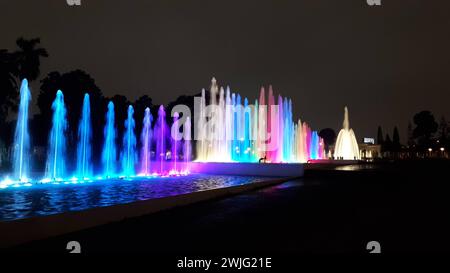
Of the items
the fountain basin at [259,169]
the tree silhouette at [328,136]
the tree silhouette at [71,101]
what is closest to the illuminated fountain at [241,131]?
the fountain basin at [259,169]

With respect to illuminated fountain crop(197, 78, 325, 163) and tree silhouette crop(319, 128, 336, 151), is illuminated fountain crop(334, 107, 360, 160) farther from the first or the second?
tree silhouette crop(319, 128, 336, 151)

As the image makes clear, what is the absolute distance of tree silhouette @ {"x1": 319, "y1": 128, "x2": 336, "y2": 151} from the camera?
11369 cm

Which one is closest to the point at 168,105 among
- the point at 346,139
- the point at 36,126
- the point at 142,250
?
the point at 36,126

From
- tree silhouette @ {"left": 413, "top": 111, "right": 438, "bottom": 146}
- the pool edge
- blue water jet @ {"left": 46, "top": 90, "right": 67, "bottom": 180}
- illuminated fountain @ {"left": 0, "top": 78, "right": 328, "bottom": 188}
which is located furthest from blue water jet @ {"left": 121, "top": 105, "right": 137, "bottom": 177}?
tree silhouette @ {"left": 413, "top": 111, "right": 438, "bottom": 146}

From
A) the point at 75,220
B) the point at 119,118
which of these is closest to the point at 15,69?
the point at 119,118

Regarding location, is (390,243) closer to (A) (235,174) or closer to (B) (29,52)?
(A) (235,174)

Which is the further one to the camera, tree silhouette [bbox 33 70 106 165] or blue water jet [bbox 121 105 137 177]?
tree silhouette [bbox 33 70 106 165]

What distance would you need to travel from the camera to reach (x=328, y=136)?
115 metres

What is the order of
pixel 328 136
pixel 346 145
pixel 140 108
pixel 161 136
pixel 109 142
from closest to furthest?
pixel 109 142 < pixel 161 136 < pixel 140 108 < pixel 346 145 < pixel 328 136

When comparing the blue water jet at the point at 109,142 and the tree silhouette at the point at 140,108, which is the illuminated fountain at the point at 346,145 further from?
the blue water jet at the point at 109,142

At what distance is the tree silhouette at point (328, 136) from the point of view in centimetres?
11369

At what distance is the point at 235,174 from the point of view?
2136cm

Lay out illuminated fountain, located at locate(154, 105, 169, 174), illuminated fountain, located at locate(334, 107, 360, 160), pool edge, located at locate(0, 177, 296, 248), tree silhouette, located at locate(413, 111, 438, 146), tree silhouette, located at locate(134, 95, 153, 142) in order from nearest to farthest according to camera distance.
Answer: pool edge, located at locate(0, 177, 296, 248), illuminated fountain, located at locate(154, 105, 169, 174), tree silhouette, located at locate(134, 95, 153, 142), illuminated fountain, located at locate(334, 107, 360, 160), tree silhouette, located at locate(413, 111, 438, 146)

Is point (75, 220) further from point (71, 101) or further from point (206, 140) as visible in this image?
point (71, 101)
